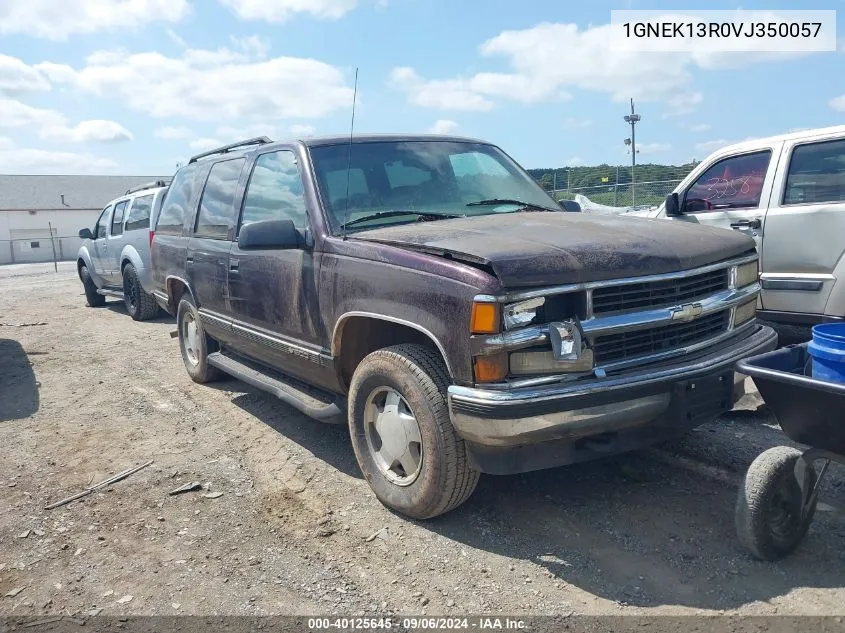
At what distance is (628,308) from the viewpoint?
3.22 m

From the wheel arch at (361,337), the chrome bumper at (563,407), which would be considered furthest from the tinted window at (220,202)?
the chrome bumper at (563,407)

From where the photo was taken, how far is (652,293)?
3.30 m

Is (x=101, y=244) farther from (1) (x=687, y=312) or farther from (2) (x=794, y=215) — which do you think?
(1) (x=687, y=312)

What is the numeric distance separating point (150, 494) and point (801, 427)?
11.4 feet

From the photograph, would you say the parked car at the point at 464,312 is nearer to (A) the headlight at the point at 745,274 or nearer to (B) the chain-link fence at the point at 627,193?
(A) the headlight at the point at 745,274

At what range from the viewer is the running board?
4.16m

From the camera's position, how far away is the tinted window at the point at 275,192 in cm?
442

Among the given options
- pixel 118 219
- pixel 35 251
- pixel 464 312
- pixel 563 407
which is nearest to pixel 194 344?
pixel 464 312

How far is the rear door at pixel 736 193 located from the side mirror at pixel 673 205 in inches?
4.2

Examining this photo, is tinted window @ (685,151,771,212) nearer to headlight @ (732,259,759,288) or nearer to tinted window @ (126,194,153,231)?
headlight @ (732,259,759,288)

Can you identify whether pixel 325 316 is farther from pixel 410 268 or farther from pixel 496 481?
pixel 496 481

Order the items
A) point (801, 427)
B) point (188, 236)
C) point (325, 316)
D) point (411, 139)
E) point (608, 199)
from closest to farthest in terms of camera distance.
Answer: point (801, 427) < point (325, 316) < point (411, 139) < point (188, 236) < point (608, 199)

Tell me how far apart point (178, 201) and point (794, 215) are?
529 cm

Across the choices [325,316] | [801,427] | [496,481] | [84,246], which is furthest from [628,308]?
[84,246]
